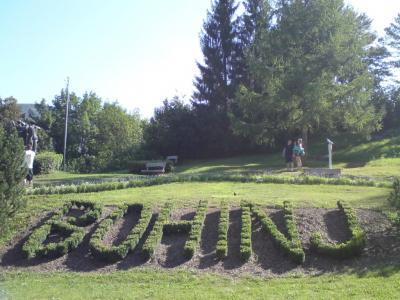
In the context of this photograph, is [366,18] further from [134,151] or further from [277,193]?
[277,193]

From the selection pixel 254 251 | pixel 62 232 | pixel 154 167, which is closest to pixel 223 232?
pixel 254 251

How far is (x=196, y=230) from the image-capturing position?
37.9ft

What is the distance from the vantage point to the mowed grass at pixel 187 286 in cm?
817

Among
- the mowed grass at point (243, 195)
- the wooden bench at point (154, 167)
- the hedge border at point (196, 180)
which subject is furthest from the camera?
the wooden bench at point (154, 167)

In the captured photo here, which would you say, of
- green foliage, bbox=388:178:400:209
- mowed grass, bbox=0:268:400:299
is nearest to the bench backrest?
green foliage, bbox=388:178:400:209

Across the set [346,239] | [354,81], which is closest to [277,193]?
[346,239]

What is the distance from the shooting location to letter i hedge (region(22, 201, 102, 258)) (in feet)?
36.0

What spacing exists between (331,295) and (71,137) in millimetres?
37302

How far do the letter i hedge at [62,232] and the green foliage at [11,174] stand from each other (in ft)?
2.51

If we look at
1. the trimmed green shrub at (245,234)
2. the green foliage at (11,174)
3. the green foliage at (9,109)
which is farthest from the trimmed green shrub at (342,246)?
the green foliage at (9,109)

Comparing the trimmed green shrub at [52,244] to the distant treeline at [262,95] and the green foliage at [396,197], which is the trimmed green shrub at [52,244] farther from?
the distant treeline at [262,95]

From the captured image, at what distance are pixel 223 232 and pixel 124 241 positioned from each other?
7.00 feet

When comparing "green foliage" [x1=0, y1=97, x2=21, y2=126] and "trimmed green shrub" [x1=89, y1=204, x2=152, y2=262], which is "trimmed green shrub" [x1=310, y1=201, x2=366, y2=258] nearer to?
"trimmed green shrub" [x1=89, y1=204, x2=152, y2=262]

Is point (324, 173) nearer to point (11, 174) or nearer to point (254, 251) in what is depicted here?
point (254, 251)
